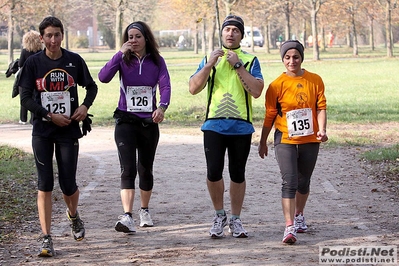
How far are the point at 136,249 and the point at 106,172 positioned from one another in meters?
5.09

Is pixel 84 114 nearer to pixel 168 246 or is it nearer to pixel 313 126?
pixel 168 246

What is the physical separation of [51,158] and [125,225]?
3.35ft

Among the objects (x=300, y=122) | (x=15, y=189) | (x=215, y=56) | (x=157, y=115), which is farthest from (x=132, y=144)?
(x=15, y=189)

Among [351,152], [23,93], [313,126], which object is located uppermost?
[23,93]

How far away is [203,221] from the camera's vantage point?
27.5 feet

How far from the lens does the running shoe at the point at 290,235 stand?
7141 millimetres

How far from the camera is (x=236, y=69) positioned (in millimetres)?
7289

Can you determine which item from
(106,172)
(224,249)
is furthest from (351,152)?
(224,249)

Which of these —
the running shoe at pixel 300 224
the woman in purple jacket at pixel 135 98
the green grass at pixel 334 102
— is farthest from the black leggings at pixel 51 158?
the green grass at pixel 334 102

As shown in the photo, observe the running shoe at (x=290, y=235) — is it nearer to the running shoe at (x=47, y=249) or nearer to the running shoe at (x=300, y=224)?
the running shoe at (x=300, y=224)

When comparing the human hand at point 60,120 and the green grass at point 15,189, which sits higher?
the human hand at point 60,120

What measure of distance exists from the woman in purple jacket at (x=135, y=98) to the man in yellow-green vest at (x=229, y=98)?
57 centimetres

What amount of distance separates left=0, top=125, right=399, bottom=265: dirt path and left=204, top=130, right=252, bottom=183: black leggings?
2.06ft

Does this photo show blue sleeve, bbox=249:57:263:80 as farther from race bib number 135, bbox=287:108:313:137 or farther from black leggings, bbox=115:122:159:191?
black leggings, bbox=115:122:159:191
